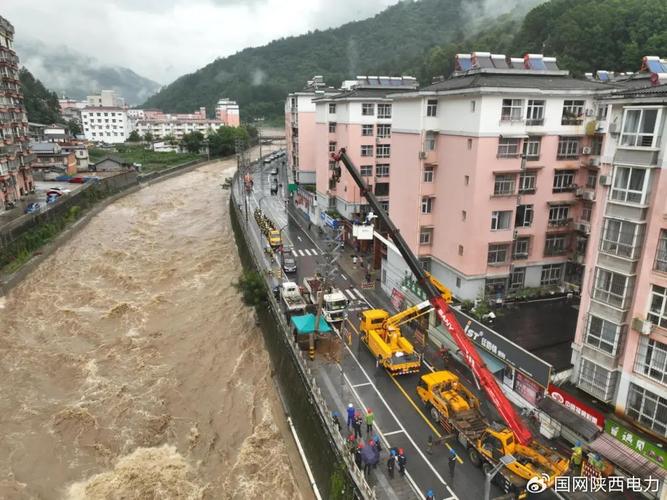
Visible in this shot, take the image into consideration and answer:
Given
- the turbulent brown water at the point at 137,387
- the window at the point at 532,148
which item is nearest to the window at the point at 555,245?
the window at the point at 532,148

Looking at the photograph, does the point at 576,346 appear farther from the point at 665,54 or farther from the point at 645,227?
the point at 665,54

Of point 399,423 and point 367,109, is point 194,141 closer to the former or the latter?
point 367,109

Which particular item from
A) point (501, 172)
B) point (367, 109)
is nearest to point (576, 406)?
point (501, 172)

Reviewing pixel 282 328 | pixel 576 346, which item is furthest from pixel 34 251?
pixel 576 346

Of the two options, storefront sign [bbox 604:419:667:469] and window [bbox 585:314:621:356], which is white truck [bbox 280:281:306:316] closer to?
window [bbox 585:314:621:356]

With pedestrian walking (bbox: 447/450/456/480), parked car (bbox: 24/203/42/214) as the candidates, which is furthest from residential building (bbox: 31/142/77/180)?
pedestrian walking (bbox: 447/450/456/480)
